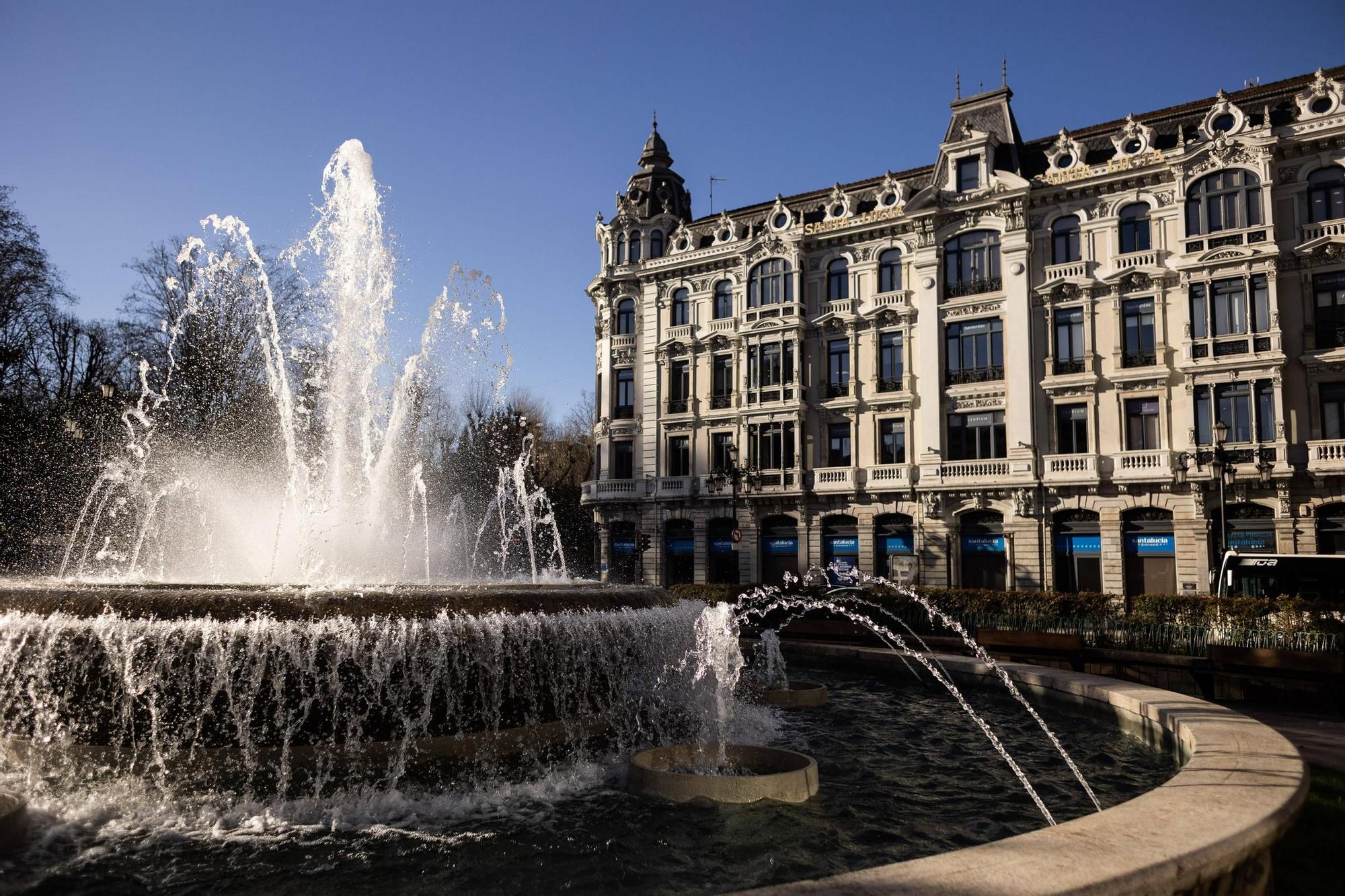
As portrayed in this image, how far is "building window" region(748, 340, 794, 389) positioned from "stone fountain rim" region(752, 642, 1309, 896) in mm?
30549

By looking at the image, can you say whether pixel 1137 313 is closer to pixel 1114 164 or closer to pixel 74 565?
pixel 1114 164

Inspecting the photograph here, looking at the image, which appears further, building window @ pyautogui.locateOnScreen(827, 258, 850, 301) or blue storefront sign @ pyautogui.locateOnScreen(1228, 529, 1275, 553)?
building window @ pyautogui.locateOnScreen(827, 258, 850, 301)

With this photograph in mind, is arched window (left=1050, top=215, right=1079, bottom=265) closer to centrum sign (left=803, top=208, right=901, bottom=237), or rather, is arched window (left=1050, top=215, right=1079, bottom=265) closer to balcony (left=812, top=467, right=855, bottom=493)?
centrum sign (left=803, top=208, right=901, bottom=237)

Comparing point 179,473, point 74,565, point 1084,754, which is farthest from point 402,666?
point 74,565

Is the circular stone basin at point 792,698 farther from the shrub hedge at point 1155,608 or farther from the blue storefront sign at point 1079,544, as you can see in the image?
the blue storefront sign at point 1079,544

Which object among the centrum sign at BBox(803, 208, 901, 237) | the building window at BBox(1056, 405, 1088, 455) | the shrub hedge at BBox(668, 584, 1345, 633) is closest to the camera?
the shrub hedge at BBox(668, 584, 1345, 633)

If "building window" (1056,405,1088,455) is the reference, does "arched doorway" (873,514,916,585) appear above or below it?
below

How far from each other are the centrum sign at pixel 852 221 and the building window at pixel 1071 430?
10.2 meters

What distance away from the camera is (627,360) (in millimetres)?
41719

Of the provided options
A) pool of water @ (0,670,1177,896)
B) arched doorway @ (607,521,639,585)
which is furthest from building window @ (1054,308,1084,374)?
pool of water @ (0,670,1177,896)

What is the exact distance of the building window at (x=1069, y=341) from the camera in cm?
3164

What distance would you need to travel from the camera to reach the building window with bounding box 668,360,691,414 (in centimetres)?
4009

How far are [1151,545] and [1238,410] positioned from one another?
5.15 meters

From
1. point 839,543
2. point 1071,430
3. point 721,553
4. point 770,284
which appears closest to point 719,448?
point 721,553
